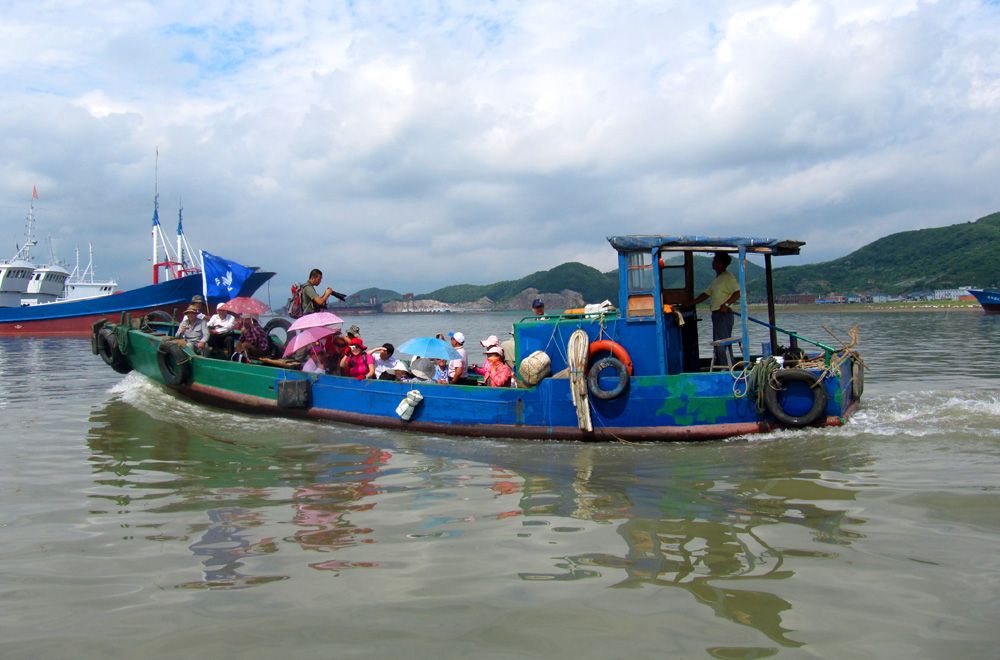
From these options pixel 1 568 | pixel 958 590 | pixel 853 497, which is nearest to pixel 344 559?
pixel 1 568

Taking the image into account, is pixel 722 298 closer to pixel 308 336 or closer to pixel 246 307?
pixel 308 336

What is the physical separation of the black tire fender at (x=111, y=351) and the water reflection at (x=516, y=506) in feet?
20.9

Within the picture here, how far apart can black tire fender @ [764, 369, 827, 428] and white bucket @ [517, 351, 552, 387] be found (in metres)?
2.56

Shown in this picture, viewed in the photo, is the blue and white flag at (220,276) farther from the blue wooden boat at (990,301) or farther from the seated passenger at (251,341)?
the blue wooden boat at (990,301)

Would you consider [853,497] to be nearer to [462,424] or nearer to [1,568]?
[462,424]

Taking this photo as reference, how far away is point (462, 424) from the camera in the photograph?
915cm

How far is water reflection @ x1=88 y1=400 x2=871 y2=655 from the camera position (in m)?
4.43

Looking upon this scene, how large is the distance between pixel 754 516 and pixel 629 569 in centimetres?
151

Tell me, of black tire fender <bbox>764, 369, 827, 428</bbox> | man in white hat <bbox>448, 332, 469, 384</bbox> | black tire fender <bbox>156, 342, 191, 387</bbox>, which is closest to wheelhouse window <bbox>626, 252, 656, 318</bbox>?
black tire fender <bbox>764, 369, 827, 428</bbox>

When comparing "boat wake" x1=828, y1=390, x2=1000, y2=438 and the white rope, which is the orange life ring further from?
"boat wake" x1=828, y1=390, x2=1000, y2=438

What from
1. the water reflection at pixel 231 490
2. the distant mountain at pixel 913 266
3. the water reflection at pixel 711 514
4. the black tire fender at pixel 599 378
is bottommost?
the water reflection at pixel 711 514

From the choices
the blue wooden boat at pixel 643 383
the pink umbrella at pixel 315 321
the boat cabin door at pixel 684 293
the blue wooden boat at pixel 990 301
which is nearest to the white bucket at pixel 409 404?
the blue wooden boat at pixel 643 383

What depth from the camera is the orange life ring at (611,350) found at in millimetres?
8492

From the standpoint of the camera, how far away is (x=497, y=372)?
30.9 ft
